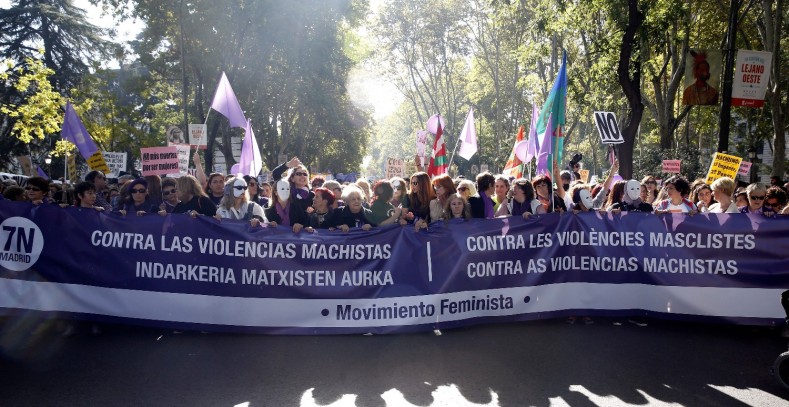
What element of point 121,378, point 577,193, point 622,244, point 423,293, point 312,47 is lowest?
point 121,378

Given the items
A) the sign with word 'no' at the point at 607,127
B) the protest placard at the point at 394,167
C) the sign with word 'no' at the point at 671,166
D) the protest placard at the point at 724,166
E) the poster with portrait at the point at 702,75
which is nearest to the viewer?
the protest placard at the point at 724,166

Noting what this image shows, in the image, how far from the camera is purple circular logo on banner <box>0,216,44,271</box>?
658 cm

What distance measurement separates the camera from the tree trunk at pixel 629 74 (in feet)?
49.9

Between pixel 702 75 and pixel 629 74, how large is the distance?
2.35 m

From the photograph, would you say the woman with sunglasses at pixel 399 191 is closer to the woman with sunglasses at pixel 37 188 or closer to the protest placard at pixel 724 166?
the woman with sunglasses at pixel 37 188

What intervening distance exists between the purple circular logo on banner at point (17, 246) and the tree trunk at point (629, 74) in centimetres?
1333

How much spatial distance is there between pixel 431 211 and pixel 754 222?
3516mm

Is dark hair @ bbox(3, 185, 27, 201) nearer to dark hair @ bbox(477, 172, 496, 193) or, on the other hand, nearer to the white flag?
dark hair @ bbox(477, 172, 496, 193)

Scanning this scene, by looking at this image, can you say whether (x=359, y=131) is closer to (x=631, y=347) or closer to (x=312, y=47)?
(x=312, y=47)

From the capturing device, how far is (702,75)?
17.1m

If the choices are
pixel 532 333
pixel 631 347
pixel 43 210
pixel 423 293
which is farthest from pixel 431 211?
pixel 43 210

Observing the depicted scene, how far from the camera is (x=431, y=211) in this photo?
754 cm

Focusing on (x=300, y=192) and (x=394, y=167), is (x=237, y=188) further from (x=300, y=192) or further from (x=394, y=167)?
(x=394, y=167)

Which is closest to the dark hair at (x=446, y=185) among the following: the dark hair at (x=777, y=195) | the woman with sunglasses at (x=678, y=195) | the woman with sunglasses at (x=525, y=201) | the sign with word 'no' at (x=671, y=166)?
the woman with sunglasses at (x=525, y=201)
